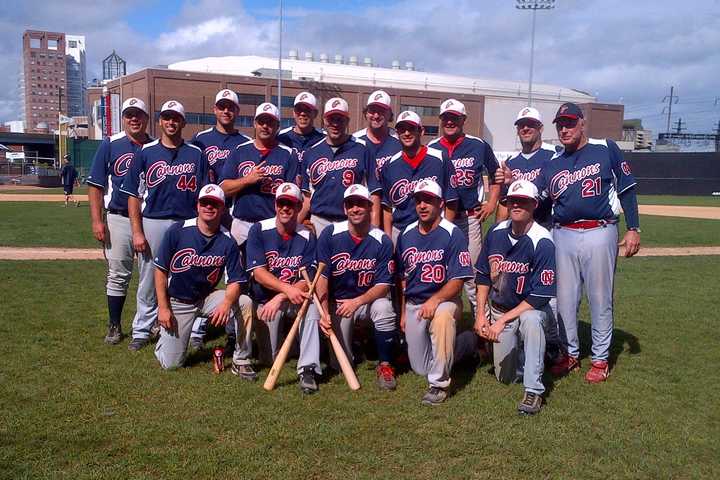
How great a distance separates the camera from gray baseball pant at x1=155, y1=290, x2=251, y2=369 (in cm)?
461

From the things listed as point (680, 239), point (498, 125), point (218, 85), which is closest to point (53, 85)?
point (218, 85)

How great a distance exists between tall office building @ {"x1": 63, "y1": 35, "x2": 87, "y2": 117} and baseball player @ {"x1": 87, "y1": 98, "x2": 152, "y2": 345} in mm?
144692

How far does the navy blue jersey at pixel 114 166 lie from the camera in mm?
5109

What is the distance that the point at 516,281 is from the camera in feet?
14.4

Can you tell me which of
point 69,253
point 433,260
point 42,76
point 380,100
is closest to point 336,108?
point 380,100

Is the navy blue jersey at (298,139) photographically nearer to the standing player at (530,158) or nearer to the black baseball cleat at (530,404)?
the standing player at (530,158)

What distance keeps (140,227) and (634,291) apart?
20.4ft

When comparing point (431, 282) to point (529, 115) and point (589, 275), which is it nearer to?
point (589, 275)

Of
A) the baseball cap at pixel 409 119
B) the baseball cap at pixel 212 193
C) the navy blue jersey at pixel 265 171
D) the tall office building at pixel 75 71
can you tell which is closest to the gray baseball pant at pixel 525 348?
the baseball cap at pixel 409 119

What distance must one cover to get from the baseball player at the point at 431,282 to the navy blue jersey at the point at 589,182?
2.67 ft

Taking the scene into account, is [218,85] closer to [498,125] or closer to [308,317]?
[498,125]

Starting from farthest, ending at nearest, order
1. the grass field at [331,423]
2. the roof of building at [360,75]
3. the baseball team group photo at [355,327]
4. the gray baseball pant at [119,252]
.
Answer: the roof of building at [360,75] < the gray baseball pant at [119,252] < the baseball team group photo at [355,327] < the grass field at [331,423]

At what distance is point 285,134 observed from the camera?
17.4ft

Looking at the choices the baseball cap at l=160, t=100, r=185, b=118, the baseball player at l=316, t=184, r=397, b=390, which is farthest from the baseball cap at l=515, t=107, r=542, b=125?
the baseball cap at l=160, t=100, r=185, b=118
